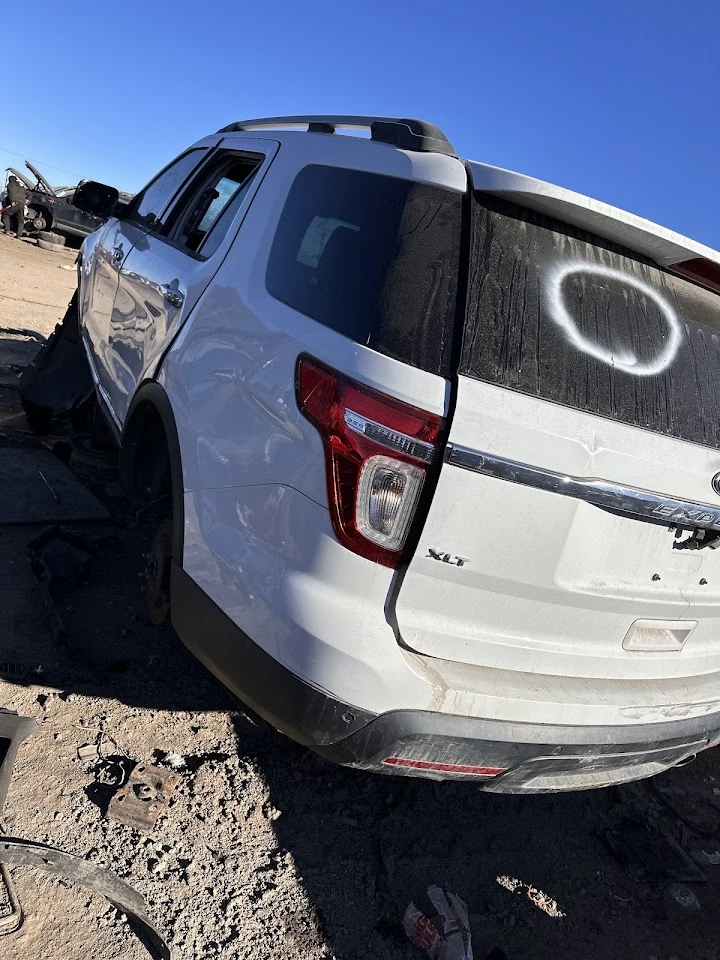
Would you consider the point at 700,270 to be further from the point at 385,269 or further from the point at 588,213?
the point at 385,269

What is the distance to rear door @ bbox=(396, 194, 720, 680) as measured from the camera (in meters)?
2.01

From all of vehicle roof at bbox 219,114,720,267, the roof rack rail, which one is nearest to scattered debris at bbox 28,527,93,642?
the roof rack rail

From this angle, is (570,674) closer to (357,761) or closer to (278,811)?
(357,761)

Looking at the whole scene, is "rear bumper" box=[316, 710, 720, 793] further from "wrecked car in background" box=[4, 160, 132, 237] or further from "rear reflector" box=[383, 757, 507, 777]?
"wrecked car in background" box=[4, 160, 132, 237]

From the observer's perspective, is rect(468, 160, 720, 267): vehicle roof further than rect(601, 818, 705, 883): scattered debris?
No

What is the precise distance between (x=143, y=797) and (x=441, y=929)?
1009 mm

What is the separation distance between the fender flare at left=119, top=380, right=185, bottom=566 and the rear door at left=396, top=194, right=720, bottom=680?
90 cm

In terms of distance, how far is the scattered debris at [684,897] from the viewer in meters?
2.91

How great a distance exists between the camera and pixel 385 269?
213 centimetres

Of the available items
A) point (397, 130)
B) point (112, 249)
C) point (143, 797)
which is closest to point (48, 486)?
point (112, 249)

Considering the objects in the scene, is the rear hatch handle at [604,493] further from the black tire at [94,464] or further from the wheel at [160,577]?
the black tire at [94,464]

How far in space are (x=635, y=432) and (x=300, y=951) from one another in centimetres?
174

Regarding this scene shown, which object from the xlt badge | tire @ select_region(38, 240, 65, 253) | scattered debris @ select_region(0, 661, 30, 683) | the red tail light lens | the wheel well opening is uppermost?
the red tail light lens

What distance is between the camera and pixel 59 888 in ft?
7.29
